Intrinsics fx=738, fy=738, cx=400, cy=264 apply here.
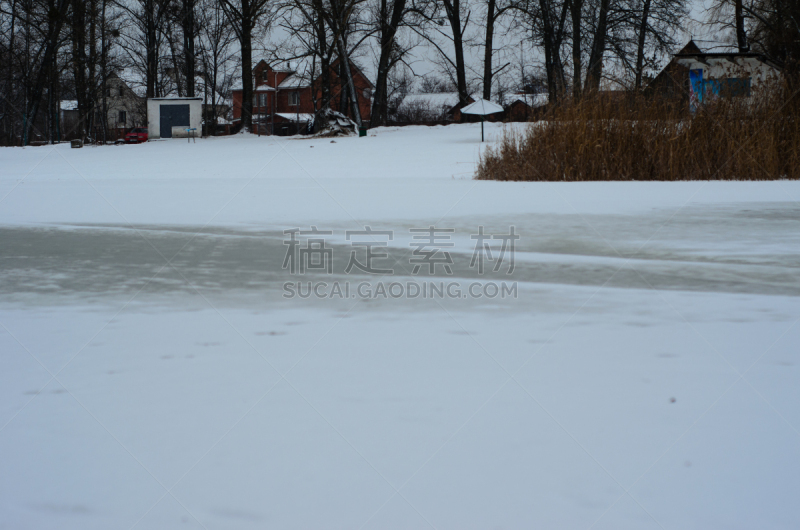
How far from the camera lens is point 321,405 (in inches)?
59.5

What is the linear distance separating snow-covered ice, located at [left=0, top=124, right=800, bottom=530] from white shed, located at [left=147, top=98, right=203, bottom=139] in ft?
73.1

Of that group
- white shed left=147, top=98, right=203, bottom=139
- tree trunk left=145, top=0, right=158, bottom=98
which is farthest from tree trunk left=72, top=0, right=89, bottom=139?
white shed left=147, top=98, right=203, bottom=139

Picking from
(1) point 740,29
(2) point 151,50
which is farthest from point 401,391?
(2) point 151,50

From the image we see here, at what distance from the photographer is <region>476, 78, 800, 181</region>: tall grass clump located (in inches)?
305

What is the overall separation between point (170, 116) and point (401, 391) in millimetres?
25093

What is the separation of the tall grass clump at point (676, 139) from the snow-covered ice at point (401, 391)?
169 inches

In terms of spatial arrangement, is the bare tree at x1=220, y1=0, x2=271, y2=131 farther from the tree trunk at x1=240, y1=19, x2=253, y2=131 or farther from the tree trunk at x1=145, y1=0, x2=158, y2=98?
the tree trunk at x1=145, y1=0, x2=158, y2=98

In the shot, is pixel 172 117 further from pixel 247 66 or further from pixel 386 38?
pixel 386 38

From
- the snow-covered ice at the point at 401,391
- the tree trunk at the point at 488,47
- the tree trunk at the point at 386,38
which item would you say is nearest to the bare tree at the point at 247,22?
the tree trunk at the point at 386,38

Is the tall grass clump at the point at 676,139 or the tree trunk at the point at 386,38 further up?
the tree trunk at the point at 386,38

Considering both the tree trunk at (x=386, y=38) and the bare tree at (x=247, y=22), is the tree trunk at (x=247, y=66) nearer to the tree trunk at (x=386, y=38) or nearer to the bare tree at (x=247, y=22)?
the bare tree at (x=247, y=22)

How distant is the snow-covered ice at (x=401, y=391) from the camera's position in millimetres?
1140

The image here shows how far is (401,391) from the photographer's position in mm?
1595

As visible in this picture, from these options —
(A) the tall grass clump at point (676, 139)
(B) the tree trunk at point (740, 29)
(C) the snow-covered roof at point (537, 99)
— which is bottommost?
(A) the tall grass clump at point (676, 139)
